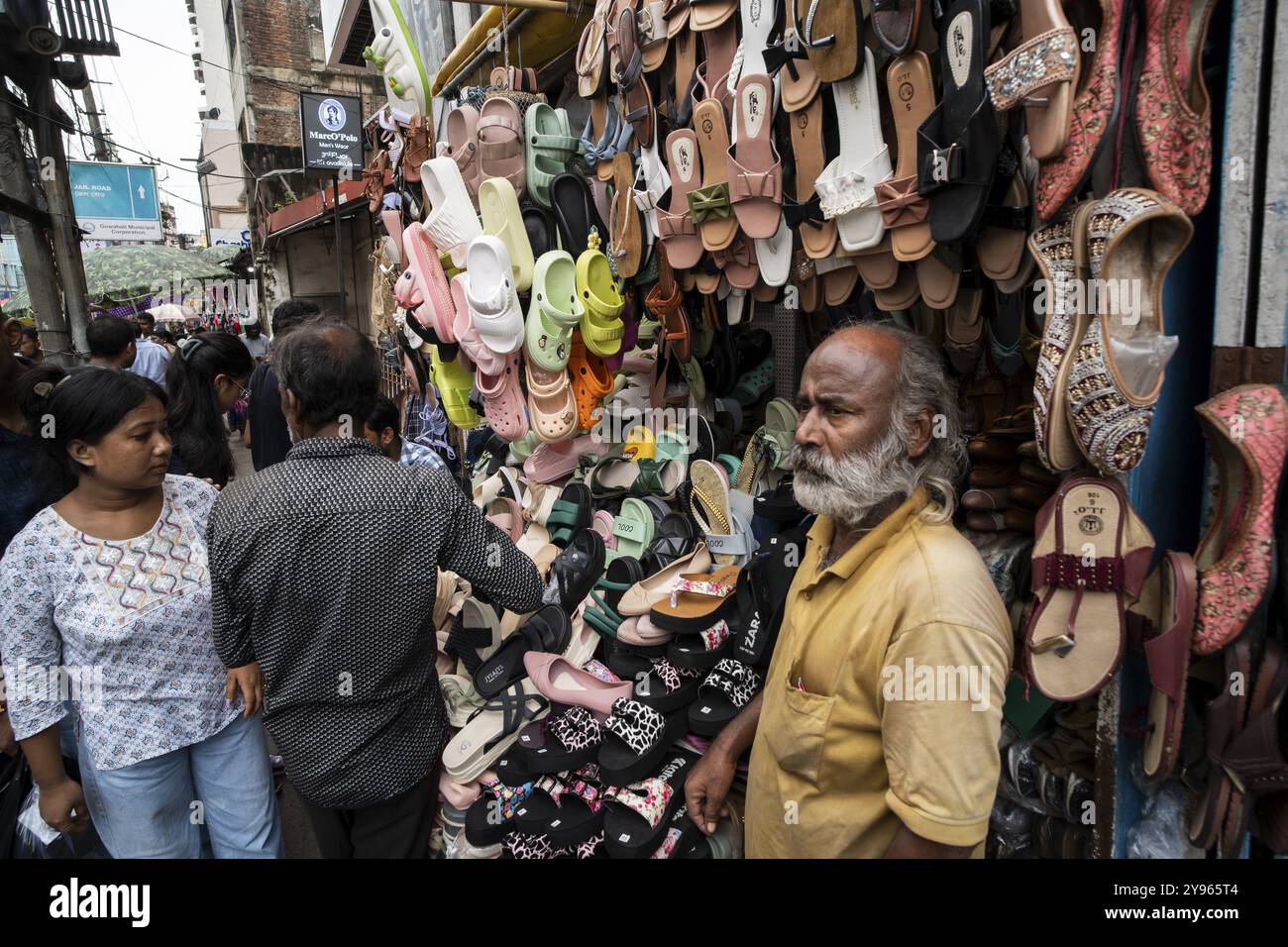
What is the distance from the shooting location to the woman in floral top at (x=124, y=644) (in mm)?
1635

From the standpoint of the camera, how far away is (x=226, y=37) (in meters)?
21.8

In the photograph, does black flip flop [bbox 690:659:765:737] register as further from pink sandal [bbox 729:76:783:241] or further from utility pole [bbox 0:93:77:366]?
utility pole [bbox 0:93:77:366]

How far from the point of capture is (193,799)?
6.30 ft

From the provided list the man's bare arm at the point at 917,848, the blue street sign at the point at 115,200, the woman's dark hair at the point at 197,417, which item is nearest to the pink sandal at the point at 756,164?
the man's bare arm at the point at 917,848

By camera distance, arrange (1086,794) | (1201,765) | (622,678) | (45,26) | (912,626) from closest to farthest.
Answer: (912,626), (1201,765), (1086,794), (622,678), (45,26)

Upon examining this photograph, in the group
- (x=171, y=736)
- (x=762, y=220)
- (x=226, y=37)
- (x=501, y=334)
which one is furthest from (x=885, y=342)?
(x=226, y=37)

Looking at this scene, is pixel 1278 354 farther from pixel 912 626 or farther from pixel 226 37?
pixel 226 37

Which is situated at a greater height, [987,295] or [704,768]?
[987,295]


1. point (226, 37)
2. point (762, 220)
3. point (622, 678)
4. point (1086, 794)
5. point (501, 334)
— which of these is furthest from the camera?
point (226, 37)

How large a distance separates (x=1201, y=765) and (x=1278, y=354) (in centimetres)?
77

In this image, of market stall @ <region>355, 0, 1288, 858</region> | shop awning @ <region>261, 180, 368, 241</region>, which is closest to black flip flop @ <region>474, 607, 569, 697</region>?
market stall @ <region>355, 0, 1288, 858</region>

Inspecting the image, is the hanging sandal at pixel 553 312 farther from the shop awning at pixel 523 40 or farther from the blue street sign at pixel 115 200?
the blue street sign at pixel 115 200

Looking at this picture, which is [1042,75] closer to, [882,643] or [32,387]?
[882,643]

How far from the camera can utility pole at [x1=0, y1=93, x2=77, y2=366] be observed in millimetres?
4875
